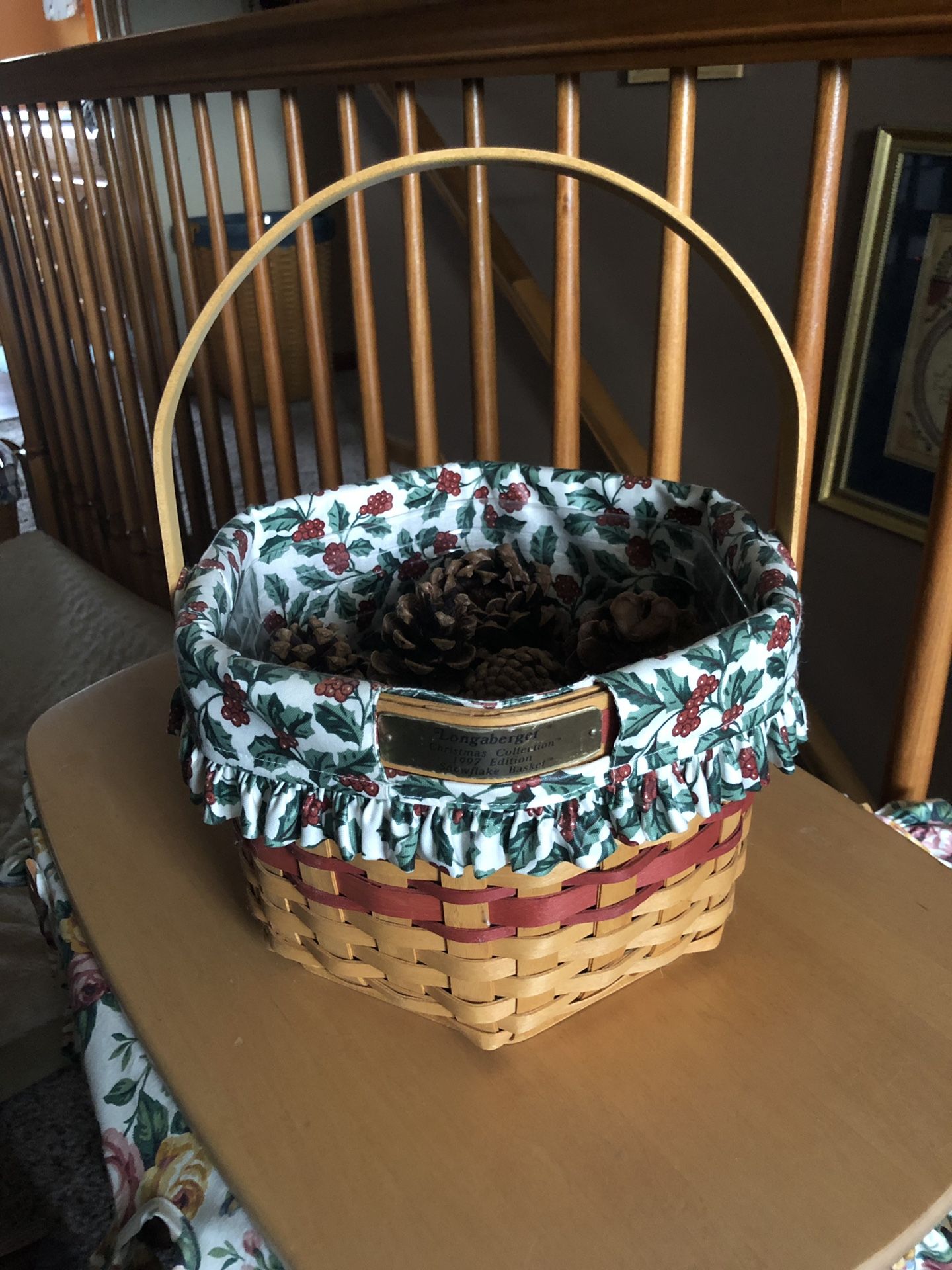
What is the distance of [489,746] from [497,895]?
0.08 m

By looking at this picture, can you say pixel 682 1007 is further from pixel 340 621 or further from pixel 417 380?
pixel 417 380

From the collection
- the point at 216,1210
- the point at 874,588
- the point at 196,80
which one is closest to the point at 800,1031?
the point at 216,1210

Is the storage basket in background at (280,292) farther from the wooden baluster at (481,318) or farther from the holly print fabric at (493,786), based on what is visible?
the holly print fabric at (493,786)

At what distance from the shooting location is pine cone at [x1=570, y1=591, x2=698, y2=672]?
53 cm

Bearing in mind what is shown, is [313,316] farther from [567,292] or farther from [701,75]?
[701,75]

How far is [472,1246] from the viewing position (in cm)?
35

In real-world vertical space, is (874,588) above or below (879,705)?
above

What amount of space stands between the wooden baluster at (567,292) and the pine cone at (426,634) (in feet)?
0.65

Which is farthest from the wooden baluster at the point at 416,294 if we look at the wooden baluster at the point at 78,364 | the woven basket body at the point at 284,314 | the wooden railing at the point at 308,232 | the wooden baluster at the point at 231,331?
the woven basket body at the point at 284,314

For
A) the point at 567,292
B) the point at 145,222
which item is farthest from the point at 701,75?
the point at 567,292

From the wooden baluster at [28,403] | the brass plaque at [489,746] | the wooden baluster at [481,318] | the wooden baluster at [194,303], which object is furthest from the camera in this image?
the wooden baluster at [28,403]

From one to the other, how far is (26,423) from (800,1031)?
1.84m

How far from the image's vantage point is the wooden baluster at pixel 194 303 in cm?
105

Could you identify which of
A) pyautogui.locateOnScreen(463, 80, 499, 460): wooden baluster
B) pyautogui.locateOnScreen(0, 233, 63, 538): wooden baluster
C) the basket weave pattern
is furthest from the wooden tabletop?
pyautogui.locateOnScreen(0, 233, 63, 538): wooden baluster
